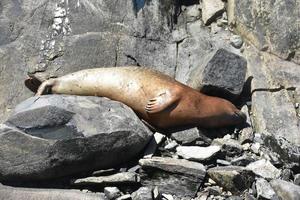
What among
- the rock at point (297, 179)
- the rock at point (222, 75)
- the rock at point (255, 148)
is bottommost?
the rock at point (297, 179)

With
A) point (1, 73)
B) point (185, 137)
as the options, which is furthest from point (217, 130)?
point (1, 73)

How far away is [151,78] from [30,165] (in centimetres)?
180

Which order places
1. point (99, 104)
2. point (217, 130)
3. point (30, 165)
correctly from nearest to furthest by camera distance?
point (30, 165), point (99, 104), point (217, 130)

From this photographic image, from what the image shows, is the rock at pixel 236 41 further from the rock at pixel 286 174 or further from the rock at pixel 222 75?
the rock at pixel 286 174

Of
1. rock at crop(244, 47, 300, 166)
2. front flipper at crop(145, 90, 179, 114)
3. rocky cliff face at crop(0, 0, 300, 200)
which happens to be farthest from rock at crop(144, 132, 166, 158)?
rock at crop(244, 47, 300, 166)

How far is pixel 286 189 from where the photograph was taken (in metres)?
5.46

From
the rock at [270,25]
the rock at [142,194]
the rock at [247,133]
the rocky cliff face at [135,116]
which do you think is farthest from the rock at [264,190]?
the rock at [270,25]

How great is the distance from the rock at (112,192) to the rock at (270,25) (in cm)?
279

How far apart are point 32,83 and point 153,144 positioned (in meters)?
1.79

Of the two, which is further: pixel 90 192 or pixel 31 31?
pixel 31 31

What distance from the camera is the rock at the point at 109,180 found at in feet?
18.8

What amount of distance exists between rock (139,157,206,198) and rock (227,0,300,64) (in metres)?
2.11

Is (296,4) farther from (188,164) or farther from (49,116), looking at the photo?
(49,116)

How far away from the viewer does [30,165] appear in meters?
5.66
